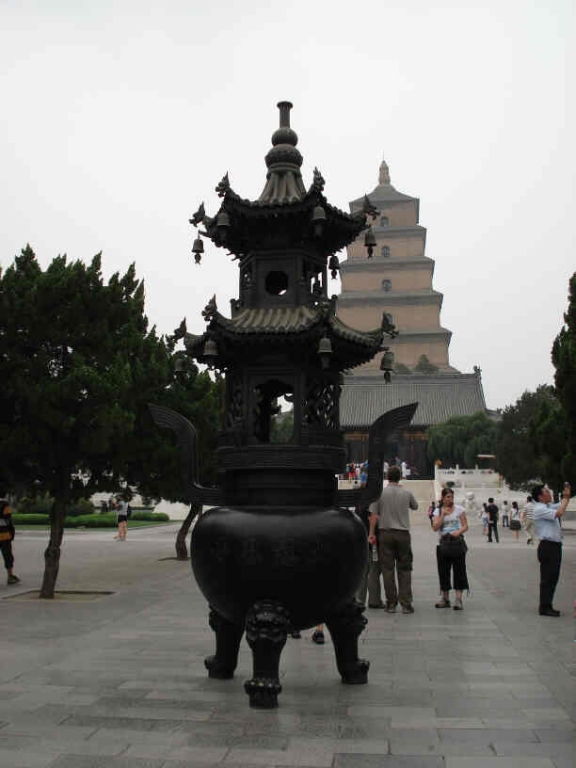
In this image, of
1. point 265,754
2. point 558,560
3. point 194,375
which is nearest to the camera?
point 265,754

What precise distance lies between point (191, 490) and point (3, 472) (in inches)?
218

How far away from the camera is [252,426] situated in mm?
6387

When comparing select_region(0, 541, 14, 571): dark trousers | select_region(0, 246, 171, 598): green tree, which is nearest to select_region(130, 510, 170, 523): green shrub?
select_region(0, 541, 14, 571): dark trousers

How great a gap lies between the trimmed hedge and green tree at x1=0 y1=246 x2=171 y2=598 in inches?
707

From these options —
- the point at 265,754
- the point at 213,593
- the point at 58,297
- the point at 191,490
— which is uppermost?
the point at 58,297

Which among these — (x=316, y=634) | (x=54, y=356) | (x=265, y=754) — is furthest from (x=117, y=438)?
(x=265, y=754)

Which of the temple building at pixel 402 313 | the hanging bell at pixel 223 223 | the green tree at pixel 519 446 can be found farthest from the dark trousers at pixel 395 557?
the temple building at pixel 402 313

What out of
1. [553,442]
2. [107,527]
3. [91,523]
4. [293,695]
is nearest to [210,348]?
[293,695]

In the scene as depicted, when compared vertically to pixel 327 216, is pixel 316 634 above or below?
below

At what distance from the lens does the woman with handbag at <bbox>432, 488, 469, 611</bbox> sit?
979cm

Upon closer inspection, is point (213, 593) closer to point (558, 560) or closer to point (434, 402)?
point (558, 560)

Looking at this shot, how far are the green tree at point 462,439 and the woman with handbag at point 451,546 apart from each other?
3353cm

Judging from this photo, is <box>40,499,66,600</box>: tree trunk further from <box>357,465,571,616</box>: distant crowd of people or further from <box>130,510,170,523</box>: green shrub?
<box>130,510,170,523</box>: green shrub

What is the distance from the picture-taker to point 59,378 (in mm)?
10836
